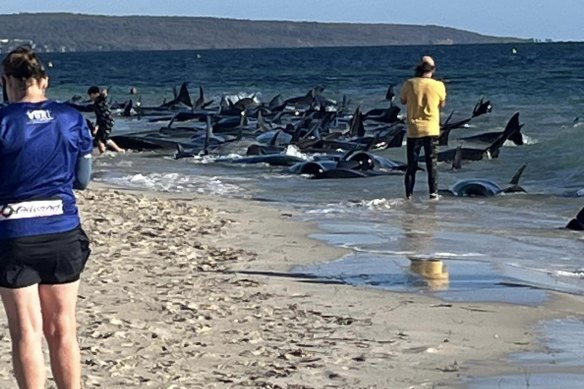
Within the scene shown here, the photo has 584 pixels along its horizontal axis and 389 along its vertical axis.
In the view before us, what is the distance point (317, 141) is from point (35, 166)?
21.7 m

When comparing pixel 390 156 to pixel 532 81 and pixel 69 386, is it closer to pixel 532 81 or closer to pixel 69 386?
pixel 69 386

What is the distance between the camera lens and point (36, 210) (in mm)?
5633

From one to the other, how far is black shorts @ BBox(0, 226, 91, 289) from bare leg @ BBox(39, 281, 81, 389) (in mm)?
56

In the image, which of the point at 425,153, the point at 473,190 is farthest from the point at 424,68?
the point at 473,190

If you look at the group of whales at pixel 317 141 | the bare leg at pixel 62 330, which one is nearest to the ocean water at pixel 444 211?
the group of whales at pixel 317 141

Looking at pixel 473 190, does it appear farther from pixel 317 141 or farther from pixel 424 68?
pixel 317 141

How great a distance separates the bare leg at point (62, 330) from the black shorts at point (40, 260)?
2.2 inches

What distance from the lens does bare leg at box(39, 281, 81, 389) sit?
5.77 m

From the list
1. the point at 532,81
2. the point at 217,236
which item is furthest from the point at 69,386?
the point at 532,81

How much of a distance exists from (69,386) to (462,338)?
2.89 m

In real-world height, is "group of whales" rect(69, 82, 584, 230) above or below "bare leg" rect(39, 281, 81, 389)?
below

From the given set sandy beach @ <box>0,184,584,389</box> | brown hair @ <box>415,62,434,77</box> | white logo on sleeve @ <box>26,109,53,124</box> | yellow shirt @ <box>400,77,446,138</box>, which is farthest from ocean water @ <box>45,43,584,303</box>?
white logo on sleeve @ <box>26,109,53,124</box>

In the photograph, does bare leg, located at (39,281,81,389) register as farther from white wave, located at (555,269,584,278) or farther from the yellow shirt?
the yellow shirt

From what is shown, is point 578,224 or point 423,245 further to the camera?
point 578,224
